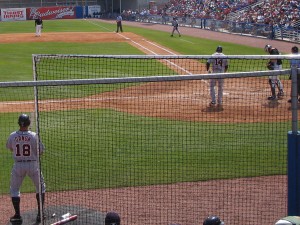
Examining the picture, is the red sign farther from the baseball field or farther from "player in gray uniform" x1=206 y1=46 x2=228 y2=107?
"player in gray uniform" x1=206 y1=46 x2=228 y2=107

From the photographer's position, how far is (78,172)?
447 inches

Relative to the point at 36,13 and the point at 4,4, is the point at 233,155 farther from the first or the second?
the point at 4,4

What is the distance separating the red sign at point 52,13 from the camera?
7012 centimetres

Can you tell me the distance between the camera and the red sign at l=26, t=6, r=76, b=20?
7012 cm

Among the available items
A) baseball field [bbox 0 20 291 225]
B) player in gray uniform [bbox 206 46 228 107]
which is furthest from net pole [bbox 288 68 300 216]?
player in gray uniform [bbox 206 46 228 107]

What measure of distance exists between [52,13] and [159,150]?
203ft

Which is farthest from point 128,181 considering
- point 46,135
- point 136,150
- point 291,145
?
point 291,145

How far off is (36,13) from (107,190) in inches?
2462

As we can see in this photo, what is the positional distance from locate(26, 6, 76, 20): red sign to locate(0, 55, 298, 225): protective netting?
5253 cm

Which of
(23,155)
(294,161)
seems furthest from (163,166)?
(294,161)

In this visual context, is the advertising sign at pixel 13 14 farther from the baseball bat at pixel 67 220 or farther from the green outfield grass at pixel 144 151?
the baseball bat at pixel 67 220

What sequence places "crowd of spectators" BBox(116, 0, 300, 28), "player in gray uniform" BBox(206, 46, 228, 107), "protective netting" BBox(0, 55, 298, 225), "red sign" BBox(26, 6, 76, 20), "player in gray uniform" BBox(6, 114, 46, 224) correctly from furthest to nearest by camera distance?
"red sign" BBox(26, 6, 76, 20) → "crowd of spectators" BBox(116, 0, 300, 28) → "player in gray uniform" BBox(206, 46, 228, 107) → "protective netting" BBox(0, 55, 298, 225) → "player in gray uniform" BBox(6, 114, 46, 224)

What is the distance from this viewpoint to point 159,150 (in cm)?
1264

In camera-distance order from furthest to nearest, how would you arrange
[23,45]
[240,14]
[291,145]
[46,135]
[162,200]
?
[240,14], [23,45], [46,135], [162,200], [291,145]
